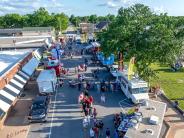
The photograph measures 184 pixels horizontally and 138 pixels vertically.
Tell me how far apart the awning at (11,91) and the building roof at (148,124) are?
11230mm

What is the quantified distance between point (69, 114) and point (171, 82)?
18.1 meters

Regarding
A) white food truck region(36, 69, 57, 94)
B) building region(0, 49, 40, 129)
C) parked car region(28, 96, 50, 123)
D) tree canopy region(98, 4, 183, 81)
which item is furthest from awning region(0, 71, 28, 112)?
tree canopy region(98, 4, 183, 81)

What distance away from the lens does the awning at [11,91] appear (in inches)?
1007

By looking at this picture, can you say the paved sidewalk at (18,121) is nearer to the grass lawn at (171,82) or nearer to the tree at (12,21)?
the grass lawn at (171,82)

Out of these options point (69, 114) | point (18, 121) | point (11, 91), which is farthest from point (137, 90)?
point (11, 91)

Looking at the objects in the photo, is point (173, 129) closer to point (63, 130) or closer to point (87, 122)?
point (87, 122)

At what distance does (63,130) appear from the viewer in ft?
86.1

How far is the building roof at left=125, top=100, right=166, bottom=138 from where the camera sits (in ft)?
65.9

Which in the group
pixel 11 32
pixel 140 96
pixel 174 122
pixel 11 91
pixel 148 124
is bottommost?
pixel 174 122

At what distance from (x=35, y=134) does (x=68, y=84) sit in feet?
52.3

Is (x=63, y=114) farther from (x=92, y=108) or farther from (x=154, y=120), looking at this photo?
(x=154, y=120)

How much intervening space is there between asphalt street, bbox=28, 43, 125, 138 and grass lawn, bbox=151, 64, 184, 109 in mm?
6301

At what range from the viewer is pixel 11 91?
28984mm

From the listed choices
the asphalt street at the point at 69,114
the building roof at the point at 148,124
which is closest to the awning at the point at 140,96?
the asphalt street at the point at 69,114
